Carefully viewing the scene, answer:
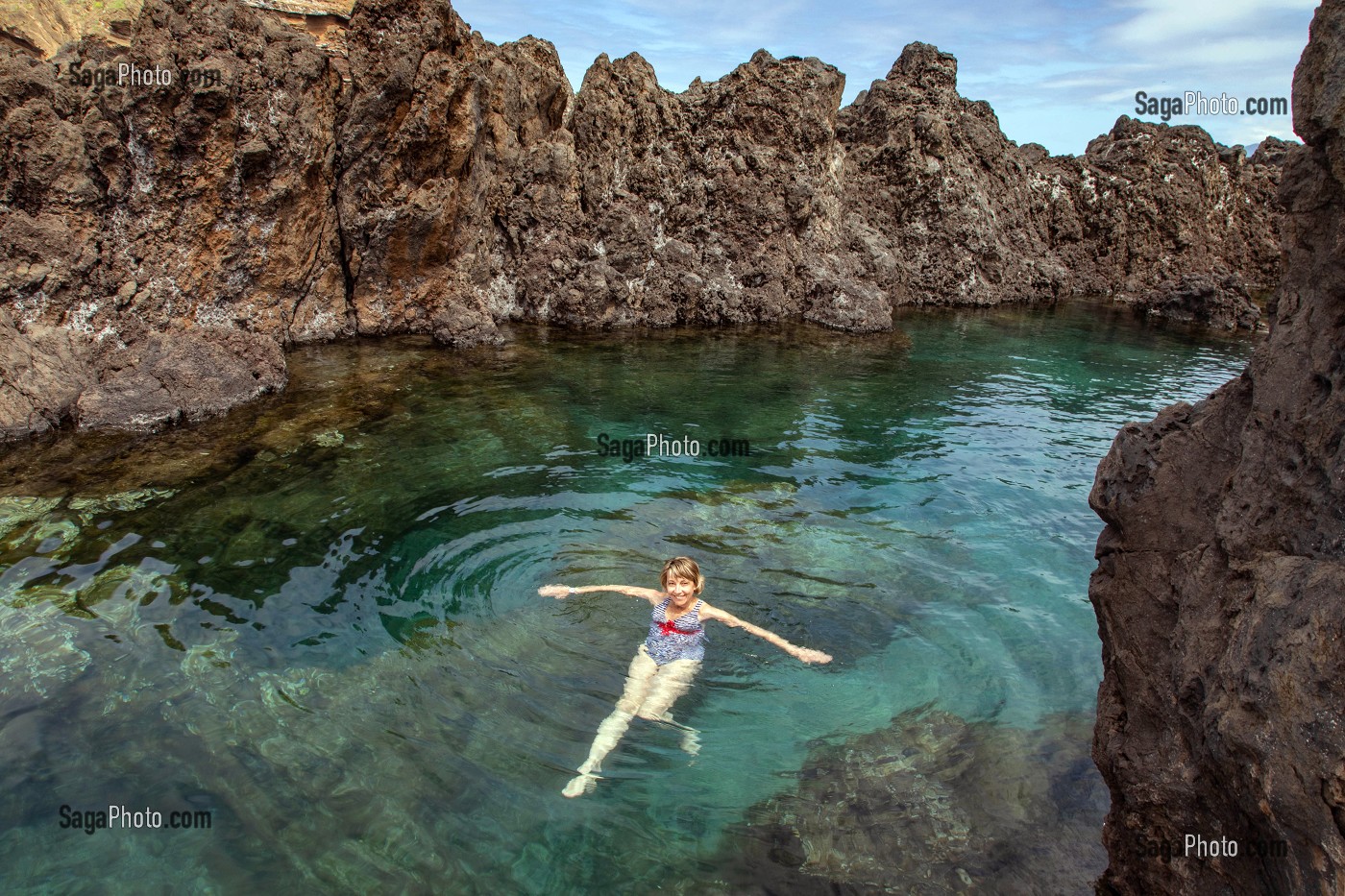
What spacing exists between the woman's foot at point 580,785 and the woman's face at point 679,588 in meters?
1.72

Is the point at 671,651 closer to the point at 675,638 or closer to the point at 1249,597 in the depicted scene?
the point at 675,638

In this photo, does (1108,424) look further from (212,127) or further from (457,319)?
(212,127)

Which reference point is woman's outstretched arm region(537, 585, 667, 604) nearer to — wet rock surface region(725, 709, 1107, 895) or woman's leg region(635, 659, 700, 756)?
woman's leg region(635, 659, 700, 756)

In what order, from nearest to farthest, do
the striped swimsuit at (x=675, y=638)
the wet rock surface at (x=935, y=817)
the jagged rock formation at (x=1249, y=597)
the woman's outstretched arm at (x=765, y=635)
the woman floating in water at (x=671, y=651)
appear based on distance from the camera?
the jagged rock formation at (x=1249, y=597)
the wet rock surface at (x=935, y=817)
the woman floating in water at (x=671, y=651)
the woman's outstretched arm at (x=765, y=635)
the striped swimsuit at (x=675, y=638)

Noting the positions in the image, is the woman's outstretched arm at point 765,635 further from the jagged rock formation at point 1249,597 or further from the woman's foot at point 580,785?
the jagged rock formation at point 1249,597

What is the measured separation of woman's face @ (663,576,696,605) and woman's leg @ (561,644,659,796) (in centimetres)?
54

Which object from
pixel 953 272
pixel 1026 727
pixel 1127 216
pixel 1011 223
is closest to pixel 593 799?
pixel 1026 727

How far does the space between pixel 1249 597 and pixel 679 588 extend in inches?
162

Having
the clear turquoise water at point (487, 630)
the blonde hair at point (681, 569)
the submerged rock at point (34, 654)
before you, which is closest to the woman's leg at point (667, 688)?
the clear turquoise water at point (487, 630)

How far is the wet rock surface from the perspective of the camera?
482 centimetres

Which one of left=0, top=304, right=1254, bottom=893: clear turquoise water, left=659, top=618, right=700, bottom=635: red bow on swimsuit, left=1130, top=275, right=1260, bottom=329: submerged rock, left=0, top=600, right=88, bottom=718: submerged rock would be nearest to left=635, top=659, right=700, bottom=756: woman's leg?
left=0, top=304, right=1254, bottom=893: clear turquoise water

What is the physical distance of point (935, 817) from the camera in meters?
5.28

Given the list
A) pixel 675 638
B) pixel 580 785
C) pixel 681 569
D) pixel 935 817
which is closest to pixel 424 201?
pixel 681 569

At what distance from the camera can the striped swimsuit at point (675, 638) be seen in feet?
22.5
